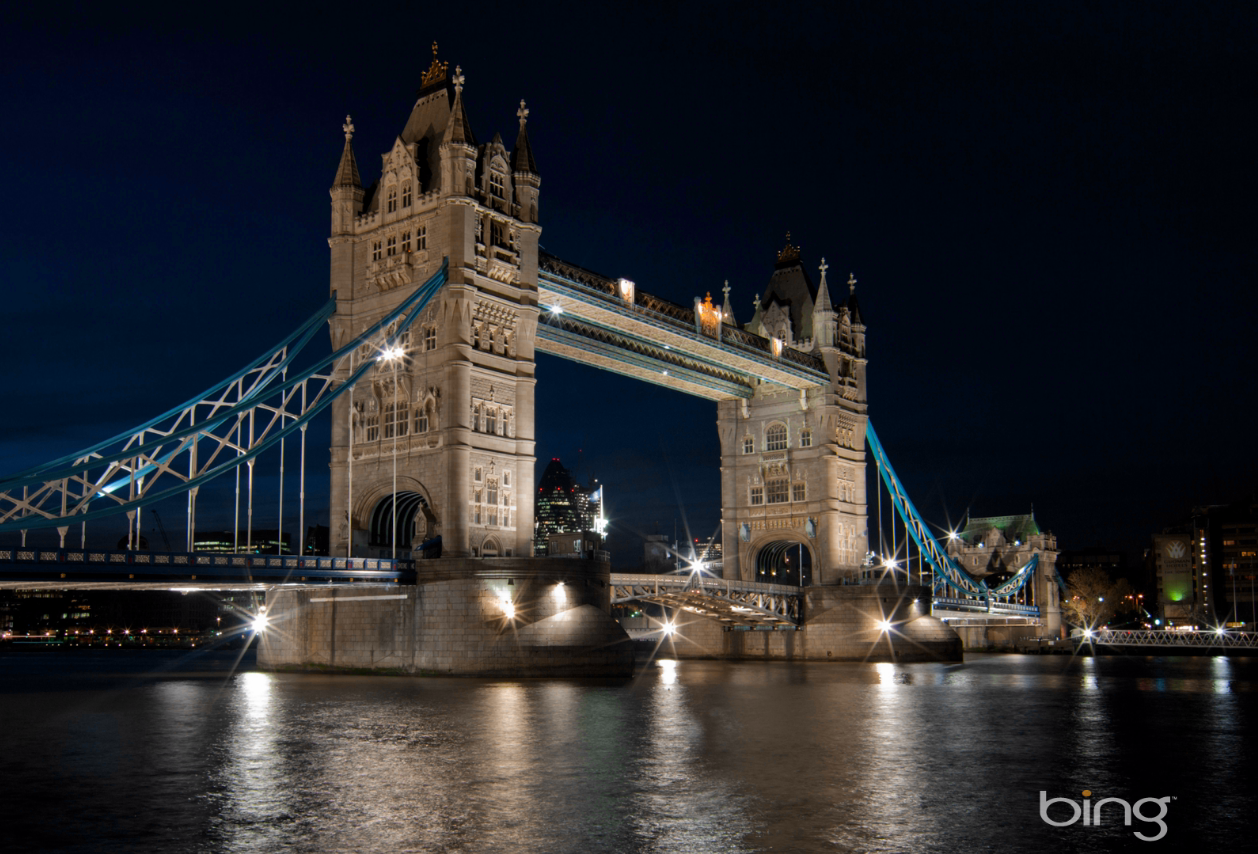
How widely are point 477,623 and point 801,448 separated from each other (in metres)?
38.6

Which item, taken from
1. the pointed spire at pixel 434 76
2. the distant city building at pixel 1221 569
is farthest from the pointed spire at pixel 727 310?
the distant city building at pixel 1221 569

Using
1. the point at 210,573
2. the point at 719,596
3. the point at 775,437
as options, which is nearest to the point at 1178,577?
the point at 775,437

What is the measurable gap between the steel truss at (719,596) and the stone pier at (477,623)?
361 inches

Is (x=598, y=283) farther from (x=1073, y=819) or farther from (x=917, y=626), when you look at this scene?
(x=1073, y=819)

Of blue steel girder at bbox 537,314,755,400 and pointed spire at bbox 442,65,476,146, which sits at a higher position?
pointed spire at bbox 442,65,476,146

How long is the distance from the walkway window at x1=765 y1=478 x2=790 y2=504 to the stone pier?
107 feet

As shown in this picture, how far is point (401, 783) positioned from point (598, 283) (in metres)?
41.6

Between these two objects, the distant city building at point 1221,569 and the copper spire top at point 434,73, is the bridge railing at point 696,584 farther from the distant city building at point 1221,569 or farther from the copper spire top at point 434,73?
the distant city building at point 1221,569

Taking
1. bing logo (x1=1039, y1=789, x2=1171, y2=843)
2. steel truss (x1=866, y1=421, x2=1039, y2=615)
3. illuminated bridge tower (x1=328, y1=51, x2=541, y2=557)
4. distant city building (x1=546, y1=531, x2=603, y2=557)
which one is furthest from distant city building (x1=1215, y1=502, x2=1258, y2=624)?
bing logo (x1=1039, y1=789, x2=1171, y2=843)

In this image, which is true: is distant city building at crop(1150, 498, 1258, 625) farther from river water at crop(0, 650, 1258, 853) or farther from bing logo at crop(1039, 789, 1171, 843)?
bing logo at crop(1039, 789, 1171, 843)

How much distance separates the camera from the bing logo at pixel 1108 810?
16.9 m

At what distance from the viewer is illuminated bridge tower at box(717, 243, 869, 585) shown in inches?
3098

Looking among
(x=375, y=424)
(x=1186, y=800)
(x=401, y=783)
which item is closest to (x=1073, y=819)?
(x=1186, y=800)

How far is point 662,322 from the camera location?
63125mm
